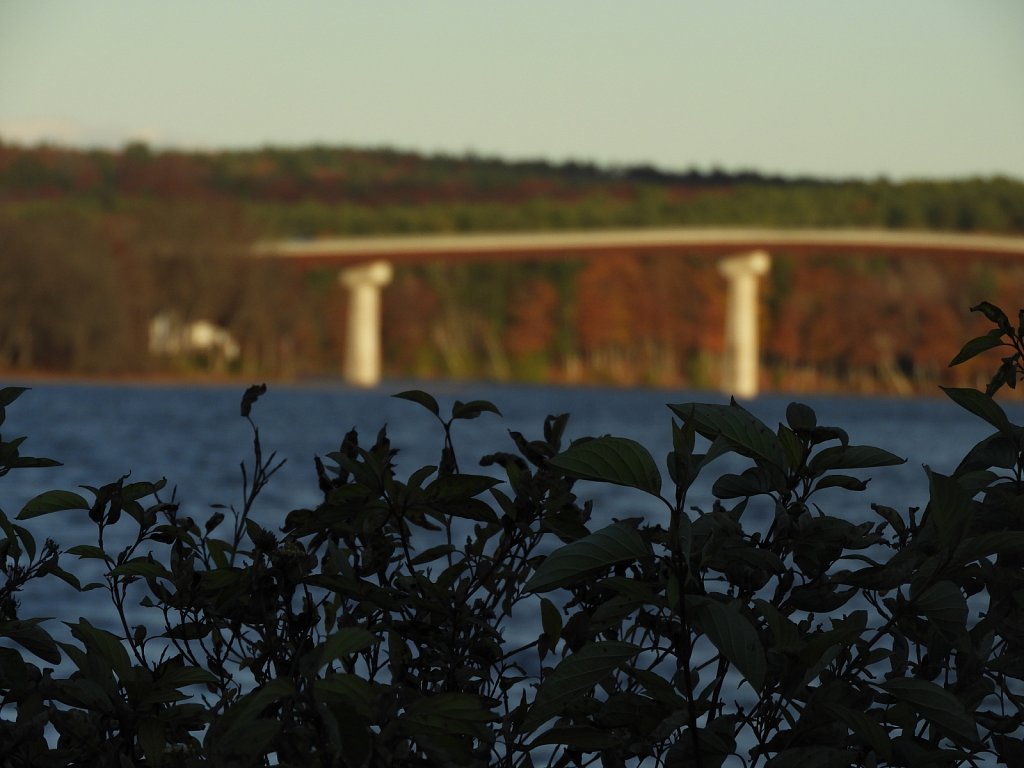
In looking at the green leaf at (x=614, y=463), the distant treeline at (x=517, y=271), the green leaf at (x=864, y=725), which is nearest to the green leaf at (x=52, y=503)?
the green leaf at (x=614, y=463)

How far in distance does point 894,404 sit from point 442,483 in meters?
75.5

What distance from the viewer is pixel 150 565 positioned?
1.68 meters

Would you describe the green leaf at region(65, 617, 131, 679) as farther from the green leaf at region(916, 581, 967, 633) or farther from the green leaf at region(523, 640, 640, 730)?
the green leaf at region(916, 581, 967, 633)

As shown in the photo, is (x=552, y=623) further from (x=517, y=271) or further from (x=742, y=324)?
(x=517, y=271)

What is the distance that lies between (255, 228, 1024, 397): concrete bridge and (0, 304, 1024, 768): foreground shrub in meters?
61.3

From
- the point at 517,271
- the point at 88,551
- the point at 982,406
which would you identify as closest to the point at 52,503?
the point at 88,551

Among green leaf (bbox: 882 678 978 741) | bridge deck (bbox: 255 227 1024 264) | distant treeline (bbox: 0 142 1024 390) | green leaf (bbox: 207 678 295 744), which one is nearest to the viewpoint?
green leaf (bbox: 207 678 295 744)

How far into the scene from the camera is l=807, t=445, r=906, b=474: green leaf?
152 centimetres

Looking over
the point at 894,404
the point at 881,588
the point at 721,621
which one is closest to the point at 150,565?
the point at 721,621

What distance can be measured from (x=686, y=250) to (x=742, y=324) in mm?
4650

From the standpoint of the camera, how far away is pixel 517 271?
103688 mm

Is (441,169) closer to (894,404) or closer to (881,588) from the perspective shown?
(894,404)

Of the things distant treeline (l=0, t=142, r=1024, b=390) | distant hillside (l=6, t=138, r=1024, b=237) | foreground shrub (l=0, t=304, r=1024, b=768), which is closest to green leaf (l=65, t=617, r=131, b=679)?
foreground shrub (l=0, t=304, r=1024, b=768)

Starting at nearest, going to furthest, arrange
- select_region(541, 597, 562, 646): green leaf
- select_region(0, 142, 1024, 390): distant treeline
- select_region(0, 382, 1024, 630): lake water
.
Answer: select_region(541, 597, 562, 646): green leaf → select_region(0, 382, 1024, 630): lake water → select_region(0, 142, 1024, 390): distant treeline
